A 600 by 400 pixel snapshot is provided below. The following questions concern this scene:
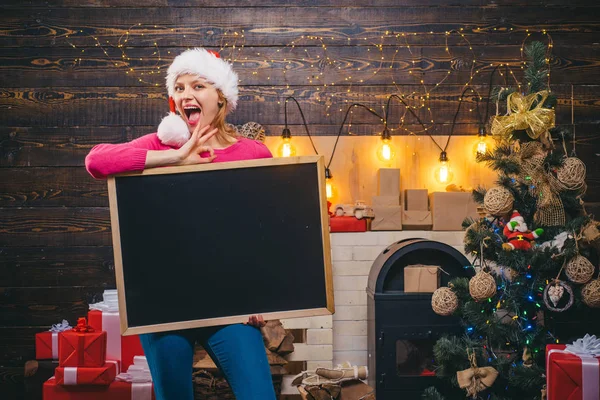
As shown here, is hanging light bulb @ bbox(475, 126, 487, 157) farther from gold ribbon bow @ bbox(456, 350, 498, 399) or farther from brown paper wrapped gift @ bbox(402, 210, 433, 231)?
gold ribbon bow @ bbox(456, 350, 498, 399)

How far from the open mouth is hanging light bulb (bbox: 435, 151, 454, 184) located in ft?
7.93

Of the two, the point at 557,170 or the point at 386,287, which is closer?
the point at 557,170

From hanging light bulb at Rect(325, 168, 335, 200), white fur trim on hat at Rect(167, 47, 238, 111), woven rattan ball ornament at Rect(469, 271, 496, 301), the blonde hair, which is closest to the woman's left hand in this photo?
the blonde hair

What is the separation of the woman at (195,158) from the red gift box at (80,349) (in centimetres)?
141

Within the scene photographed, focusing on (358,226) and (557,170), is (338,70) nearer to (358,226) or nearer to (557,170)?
(358,226)

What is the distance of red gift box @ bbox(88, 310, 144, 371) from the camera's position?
3691mm

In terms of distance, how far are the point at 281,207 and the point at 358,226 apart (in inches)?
82.1

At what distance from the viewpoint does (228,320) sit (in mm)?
2148

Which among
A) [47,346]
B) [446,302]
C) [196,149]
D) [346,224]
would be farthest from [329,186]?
[196,149]

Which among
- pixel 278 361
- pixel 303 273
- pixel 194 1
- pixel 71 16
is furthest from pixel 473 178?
pixel 71 16

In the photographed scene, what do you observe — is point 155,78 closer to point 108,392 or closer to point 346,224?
point 346,224

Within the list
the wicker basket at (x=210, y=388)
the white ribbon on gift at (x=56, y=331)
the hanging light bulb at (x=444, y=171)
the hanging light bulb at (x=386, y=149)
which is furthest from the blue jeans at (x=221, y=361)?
the hanging light bulb at (x=444, y=171)

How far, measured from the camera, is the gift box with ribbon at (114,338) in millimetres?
3691

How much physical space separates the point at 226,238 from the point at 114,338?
1.76 metres
